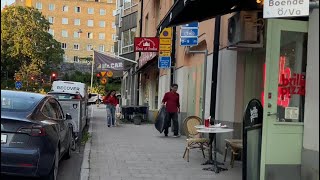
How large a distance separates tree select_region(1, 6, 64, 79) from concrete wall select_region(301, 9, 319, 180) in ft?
182

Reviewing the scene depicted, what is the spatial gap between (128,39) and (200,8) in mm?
27887

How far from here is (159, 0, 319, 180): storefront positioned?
22.1 ft

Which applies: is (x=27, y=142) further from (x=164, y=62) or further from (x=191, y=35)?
(x=164, y=62)

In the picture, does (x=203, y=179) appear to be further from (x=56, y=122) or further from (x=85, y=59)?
(x=85, y=59)

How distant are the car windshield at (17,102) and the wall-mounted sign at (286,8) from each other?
3.97 meters

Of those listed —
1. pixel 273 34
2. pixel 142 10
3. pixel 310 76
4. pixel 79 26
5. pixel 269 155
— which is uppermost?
pixel 79 26

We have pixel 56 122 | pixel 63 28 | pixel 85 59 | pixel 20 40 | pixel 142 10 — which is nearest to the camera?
pixel 56 122

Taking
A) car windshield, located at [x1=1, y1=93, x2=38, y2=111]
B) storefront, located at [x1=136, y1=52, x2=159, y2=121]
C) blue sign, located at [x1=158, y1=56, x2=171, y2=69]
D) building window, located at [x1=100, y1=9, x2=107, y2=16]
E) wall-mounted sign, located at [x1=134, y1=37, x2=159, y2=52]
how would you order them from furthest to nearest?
building window, located at [x1=100, y1=9, x2=107, y2=16] → storefront, located at [x1=136, y1=52, x2=159, y2=121] → wall-mounted sign, located at [x1=134, y1=37, x2=159, y2=52] → blue sign, located at [x1=158, y1=56, x2=171, y2=69] → car windshield, located at [x1=1, y1=93, x2=38, y2=111]

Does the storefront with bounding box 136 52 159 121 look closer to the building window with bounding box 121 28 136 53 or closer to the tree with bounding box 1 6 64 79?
the building window with bounding box 121 28 136 53

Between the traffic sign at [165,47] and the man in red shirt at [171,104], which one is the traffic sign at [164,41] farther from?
the man in red shirt at [171,104]

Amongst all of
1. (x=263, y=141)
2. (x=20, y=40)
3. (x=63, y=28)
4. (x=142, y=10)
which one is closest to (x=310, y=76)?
(x=263, y=141)

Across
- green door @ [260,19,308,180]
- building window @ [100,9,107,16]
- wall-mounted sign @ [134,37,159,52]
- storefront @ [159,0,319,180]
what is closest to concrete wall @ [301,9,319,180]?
storefront @ [159,0,319,180]

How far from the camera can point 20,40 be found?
6231 centimetres

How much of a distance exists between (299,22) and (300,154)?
A: 1.87 meters
